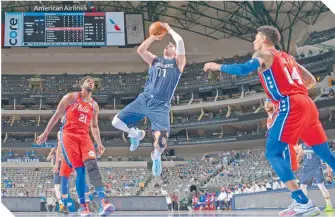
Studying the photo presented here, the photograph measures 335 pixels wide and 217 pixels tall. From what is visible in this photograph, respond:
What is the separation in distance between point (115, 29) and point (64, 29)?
4437 millimetres

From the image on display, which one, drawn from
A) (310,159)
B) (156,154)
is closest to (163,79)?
(156,154)

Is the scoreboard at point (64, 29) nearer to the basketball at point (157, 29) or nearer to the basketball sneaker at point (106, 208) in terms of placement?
the basketball at point (157, 29)

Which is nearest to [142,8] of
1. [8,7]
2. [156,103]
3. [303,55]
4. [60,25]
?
[60,25]

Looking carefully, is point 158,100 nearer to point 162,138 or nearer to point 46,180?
point 162,138

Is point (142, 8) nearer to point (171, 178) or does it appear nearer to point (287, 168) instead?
point (171, 178)

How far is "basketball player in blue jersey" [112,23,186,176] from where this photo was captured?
9.52 meters

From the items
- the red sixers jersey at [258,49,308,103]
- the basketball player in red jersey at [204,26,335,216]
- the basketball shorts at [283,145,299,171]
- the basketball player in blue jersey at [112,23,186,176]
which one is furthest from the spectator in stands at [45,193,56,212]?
the red sixers jersey at [258,49,308,103]

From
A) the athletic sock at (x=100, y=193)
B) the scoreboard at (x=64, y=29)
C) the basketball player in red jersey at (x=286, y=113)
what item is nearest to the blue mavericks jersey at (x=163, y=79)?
Result: the athletic sock at (x=100, y=193)

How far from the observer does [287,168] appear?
7.41 metres

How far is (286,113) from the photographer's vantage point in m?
7.46

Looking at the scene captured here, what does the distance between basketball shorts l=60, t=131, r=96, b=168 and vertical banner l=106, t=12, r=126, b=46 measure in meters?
33.5

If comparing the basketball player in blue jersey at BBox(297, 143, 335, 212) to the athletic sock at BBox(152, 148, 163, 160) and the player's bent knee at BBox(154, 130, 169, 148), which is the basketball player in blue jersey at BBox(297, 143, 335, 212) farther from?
the player's bent knee at BBox(154, 130, 169, 148)

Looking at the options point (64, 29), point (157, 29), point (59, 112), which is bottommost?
point (59, 112)

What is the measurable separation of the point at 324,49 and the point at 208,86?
443 inches
